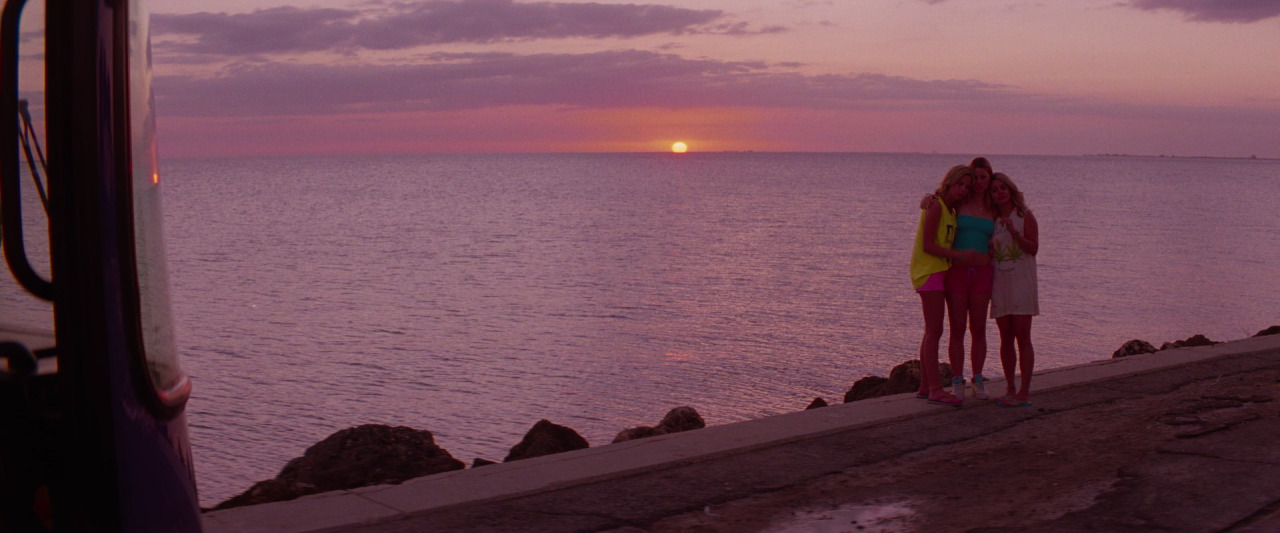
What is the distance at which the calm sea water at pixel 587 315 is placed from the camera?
779 inches

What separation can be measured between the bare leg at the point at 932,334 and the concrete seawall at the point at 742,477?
197mm

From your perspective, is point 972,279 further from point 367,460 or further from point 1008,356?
point 367,460

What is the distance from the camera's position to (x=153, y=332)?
2.61 metres

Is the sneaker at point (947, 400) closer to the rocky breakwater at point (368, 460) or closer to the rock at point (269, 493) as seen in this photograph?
the rocky breakwater at point (368, 460)

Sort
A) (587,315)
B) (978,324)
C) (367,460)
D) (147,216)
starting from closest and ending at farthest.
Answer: (147,216)
(367,460)
(978,324)
(587,315)

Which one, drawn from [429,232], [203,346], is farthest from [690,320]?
[429,232]

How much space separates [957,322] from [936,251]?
1.88 ft

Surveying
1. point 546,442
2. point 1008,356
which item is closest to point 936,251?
point 1008,356

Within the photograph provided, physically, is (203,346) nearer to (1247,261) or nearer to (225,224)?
(1247,261)

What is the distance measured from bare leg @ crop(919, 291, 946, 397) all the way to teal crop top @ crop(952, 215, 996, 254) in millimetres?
387

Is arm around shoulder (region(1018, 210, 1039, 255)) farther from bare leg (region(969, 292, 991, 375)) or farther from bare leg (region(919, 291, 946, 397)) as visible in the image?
bare leg (region(919, 291, 946, 397))

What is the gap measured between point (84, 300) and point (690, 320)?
91.2 ft

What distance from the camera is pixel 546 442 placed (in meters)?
8.49

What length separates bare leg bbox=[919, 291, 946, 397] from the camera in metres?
7.64
